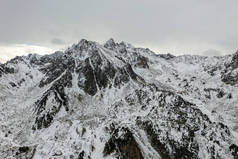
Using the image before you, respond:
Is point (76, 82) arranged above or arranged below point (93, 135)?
above

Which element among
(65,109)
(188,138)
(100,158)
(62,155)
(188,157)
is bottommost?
(188,157)

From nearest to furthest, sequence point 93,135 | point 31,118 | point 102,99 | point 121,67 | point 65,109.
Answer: point 93,135, point 31,118, point 65,109, point 102,99, point 121,67

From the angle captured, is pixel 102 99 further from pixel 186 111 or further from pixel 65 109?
pixel 186 111

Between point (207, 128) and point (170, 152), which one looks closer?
point (170, 152)

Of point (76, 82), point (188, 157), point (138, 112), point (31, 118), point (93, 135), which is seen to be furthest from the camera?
point (76, 82)

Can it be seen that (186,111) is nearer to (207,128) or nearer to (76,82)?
(207,128)

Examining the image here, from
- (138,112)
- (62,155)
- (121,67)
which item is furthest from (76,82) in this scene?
(62,155)

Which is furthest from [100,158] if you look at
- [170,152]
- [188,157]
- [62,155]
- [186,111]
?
[186,111]
